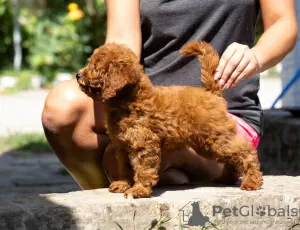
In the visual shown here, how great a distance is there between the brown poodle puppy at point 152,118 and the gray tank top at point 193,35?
1.17 ft

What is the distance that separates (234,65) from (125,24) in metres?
0.57

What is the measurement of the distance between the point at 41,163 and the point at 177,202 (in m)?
4.07

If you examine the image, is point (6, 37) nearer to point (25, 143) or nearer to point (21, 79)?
point (21, 79)

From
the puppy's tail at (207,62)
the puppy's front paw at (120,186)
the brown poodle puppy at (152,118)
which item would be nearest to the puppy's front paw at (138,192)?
the brown poodle puppy at (152,118)

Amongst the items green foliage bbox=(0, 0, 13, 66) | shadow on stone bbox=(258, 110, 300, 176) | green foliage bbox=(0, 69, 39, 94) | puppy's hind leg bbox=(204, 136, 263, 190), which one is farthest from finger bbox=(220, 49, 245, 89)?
green foliage bbox=(0, 0, 13, 66)

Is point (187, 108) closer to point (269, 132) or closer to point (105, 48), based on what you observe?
point (105, 48)

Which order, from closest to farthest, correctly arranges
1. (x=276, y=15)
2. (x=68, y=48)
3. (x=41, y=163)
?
(x=276, y=15) < (x=41, y=163) < (x=68, y=48)

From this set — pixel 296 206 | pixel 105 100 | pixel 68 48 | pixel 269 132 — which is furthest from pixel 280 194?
pixel 68 48

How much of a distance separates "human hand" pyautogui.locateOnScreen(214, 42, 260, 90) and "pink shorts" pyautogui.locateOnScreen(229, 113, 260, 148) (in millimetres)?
300

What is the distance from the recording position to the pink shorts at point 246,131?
3143 millimetres

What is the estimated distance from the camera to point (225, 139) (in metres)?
2.82

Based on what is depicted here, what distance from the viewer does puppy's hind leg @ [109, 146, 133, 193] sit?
2842 mm

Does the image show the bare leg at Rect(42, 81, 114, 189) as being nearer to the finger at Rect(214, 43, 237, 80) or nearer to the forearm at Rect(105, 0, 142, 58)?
the forearm at Rect(105, 0, 142, 58)

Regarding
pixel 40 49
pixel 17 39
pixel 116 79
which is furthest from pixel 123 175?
pixel 40 49
